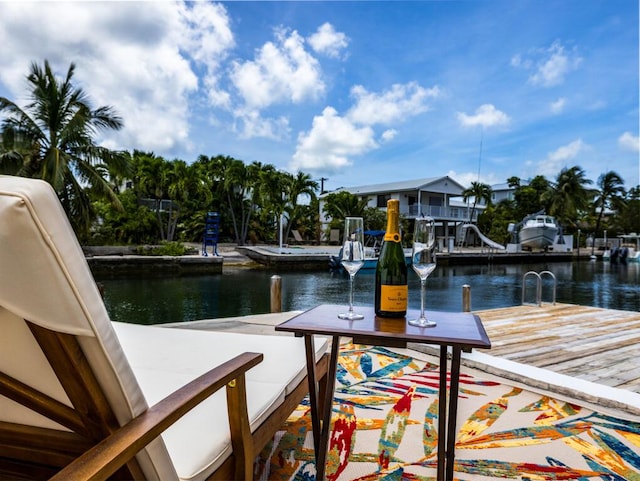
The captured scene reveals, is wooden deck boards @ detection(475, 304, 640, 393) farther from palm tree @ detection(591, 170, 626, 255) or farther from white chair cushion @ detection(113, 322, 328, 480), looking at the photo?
palm tree @ detection(591, 170, 626, 255)

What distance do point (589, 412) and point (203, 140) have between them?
23.7 metres

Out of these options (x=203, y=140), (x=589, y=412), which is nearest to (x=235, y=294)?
(x=589, y=412)

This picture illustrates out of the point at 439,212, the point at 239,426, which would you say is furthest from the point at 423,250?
the point at 439,212

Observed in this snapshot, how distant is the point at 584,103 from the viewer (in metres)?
12.0

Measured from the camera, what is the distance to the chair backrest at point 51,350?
21.9 inches

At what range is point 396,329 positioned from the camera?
50.3 inches

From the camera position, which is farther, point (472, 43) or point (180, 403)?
point (472, 43)

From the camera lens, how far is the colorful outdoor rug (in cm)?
154

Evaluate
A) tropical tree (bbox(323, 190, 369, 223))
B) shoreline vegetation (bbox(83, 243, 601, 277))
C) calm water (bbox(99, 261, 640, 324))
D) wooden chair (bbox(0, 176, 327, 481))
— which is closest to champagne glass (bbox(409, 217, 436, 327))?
wooden chair (bbox(0, 176, 327, 481))

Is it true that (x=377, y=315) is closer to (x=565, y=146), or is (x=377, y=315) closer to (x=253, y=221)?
(x=253, y=221)

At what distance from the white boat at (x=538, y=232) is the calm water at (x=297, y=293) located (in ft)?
32.2

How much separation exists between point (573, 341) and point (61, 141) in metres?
12.7

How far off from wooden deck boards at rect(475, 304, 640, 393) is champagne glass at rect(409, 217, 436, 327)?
1.92m

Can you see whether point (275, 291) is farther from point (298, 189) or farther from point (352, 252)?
point (298, 189)
